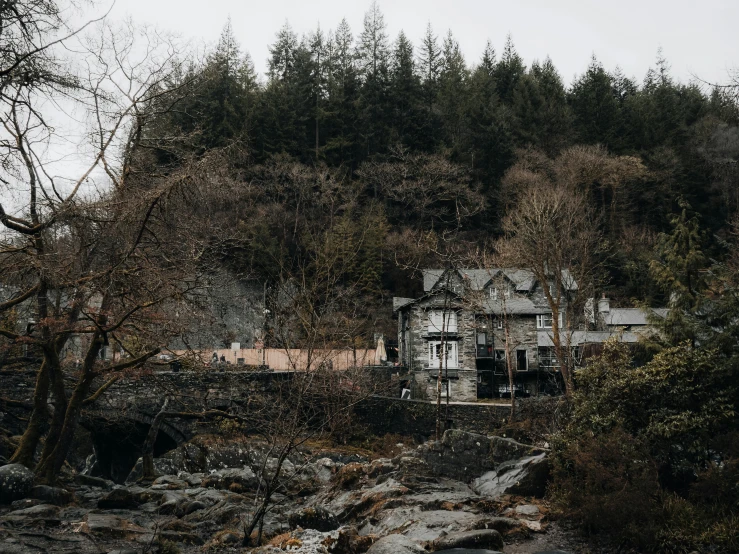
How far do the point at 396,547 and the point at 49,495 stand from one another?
835 cm

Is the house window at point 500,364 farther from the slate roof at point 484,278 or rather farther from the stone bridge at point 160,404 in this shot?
the stone bridge at point 160,404

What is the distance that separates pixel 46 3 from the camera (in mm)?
7508

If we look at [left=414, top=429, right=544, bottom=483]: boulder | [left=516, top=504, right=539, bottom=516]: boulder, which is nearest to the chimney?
[left=414, top=429, right=544, bottom=483]: boulder

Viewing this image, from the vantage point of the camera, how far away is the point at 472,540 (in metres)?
10.2

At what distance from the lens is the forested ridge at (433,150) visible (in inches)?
1820

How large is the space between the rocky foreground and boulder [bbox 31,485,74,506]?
0.02m

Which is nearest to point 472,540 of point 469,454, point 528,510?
point 528,510

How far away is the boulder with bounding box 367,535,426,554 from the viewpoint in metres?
9.58

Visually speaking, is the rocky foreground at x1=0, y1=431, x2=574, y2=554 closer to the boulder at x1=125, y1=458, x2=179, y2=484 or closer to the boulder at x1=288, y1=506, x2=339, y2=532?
the boulder at x1=288, y1=506, x2=339, y2=532

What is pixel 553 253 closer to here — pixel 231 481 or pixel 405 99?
pixel 231 481

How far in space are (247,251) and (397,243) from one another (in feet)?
33.8

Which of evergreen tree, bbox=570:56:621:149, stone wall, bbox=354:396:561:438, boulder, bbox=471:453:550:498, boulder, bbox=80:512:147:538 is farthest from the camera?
evergreen tree, bbox=570:56:621:149

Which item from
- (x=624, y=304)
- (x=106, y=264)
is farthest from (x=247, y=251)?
(x=106, y=264)

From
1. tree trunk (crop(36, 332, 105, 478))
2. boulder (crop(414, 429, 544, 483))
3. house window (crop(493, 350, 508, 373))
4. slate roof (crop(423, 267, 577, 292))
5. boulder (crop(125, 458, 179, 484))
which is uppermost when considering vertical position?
slate roof (crop(423, 267, 577, 292))
